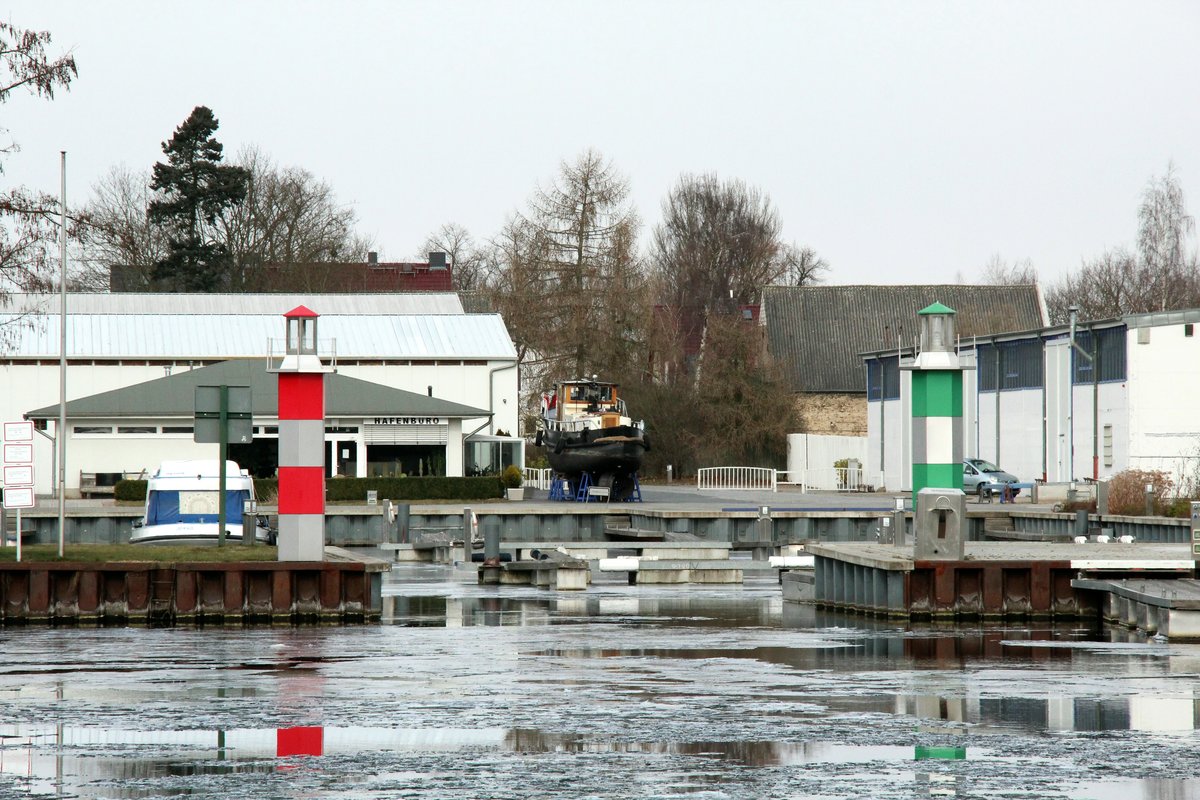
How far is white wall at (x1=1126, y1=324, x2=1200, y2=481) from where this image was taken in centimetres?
4759

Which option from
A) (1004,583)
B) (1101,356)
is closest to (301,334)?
(1004,583)

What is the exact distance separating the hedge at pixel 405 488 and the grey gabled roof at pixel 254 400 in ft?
10.1

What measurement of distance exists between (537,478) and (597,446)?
37.8ft

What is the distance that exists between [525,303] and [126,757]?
6649 centimetres

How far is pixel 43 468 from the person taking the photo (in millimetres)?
59250

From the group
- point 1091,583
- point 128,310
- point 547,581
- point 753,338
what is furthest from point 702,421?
point 1091,583

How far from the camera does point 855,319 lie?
3268 inches

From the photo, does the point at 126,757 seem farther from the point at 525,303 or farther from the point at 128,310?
the point at 525,303

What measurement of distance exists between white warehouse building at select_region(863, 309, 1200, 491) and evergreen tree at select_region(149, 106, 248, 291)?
110ft

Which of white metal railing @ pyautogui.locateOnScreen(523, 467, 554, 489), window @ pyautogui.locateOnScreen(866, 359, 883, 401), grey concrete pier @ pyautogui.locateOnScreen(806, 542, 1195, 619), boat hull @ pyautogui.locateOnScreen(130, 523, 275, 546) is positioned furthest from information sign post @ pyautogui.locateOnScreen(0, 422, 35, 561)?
window @ pyautogui.locateOnScreen(866, 359, 883, 401)

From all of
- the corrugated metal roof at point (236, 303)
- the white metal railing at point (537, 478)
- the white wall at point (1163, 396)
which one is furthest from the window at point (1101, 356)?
the corrugated metal roof at point (236, 303)

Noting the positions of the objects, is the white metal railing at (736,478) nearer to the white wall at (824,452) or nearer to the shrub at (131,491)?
the white wall at (824,452)

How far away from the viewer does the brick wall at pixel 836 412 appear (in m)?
79.4

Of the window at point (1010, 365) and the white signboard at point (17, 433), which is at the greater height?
the window at point (1010, 365)
